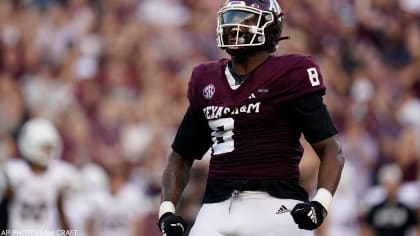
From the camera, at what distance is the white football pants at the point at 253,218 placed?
5980 millimetres

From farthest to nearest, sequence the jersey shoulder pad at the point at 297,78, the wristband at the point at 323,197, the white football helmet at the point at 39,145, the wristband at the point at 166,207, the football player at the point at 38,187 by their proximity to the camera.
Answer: the white football helmet at the point at 39,145 < the football player at the point at 38,187 < the wristband at the point at 166,207 < the jersey shoulder pad at the point at 297,78 < the wristband at the point at 323,197

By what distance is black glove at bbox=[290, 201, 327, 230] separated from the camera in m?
5.71

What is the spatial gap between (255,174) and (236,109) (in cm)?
31

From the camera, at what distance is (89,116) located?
13992 mm

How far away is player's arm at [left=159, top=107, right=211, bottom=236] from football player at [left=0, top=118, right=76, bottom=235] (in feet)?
10.2

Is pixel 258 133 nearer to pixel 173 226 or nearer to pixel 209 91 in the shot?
pixel 209 91

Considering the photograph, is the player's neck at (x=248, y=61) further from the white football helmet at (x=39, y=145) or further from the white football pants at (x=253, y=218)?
the white football helmet at (x=39, y=145)

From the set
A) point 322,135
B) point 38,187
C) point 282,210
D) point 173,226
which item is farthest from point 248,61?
point 38,187

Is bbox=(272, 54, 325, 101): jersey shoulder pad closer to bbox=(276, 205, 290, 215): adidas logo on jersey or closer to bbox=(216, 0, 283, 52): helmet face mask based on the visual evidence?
bbox=(216, 0, 283, 52): helmet face mask

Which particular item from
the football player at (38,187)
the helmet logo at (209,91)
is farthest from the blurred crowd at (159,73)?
the helmet logo at (209,91)

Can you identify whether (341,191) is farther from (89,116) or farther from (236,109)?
(236,109)

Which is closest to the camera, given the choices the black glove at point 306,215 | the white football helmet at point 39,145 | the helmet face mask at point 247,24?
the black glove at point 306,215

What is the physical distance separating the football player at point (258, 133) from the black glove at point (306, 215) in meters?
0.10

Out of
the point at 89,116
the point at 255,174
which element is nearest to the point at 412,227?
the point at 89,116
